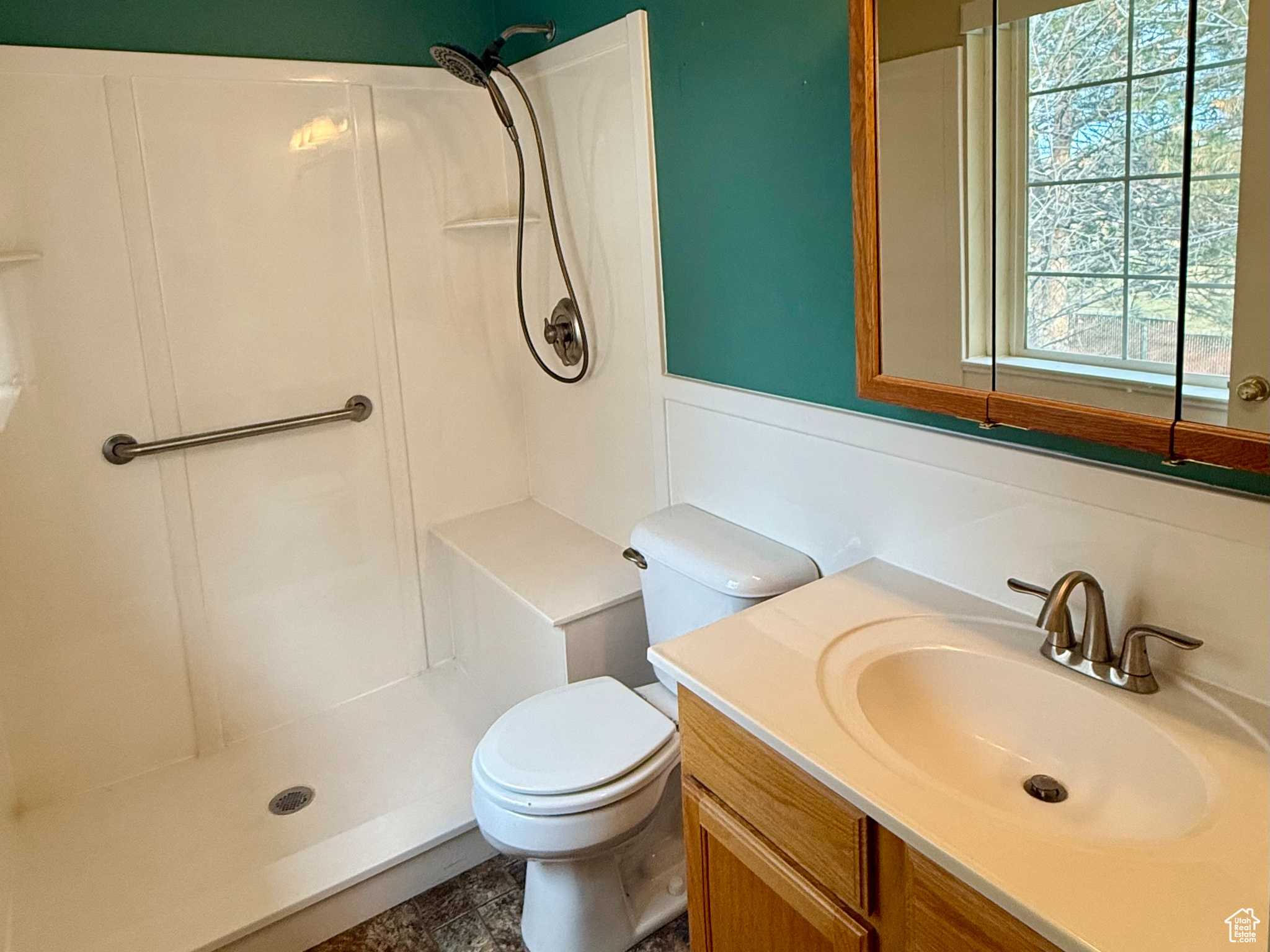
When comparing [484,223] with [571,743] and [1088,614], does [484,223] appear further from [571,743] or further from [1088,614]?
[1088,614]

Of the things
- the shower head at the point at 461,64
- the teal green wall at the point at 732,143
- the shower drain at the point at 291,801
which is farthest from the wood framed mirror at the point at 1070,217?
the shower drain at the point at 291,801

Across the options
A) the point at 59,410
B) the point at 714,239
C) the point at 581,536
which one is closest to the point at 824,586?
Result: the point at 714,239

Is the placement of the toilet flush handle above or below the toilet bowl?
above

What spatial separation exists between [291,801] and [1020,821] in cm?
182

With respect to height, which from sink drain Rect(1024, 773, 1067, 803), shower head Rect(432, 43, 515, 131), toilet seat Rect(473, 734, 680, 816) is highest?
shower head Rect(432, 43, 515, 131)

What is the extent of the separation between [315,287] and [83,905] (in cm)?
146

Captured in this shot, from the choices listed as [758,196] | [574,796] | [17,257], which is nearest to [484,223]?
[758,196]

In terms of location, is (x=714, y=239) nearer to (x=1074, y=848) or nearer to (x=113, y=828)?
(x=1074, y=848)

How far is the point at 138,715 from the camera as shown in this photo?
95.0 inches

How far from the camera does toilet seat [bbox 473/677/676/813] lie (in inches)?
69.2

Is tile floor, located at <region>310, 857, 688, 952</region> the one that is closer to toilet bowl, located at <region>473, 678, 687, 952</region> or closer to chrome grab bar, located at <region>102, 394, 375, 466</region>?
toilet bowl, located at <region>473, 678, 687, 952</region>

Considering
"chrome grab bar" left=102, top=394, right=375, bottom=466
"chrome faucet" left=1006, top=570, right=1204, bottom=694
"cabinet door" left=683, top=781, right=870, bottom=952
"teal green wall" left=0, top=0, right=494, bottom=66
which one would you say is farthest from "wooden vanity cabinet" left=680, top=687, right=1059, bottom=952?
"teal green wall" left=0, top=0, right=494, bottom=66

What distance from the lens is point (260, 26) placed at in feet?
7.42

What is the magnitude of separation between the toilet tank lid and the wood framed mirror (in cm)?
42
